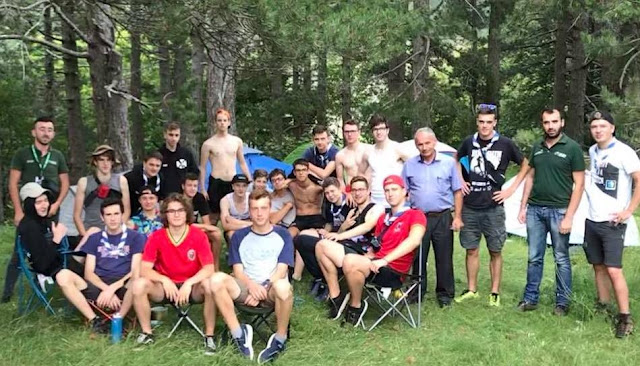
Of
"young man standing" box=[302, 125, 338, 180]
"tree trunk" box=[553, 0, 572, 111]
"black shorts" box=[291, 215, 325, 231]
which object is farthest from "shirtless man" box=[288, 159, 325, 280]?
"tree trunk" box=[553, 0, 572, 111]

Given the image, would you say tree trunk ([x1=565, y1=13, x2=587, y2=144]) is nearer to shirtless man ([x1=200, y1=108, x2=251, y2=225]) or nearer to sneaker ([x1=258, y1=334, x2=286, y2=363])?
shirtless man ([x1=200, y1=108, x2=251, y2=225])

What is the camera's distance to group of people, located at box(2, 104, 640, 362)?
382 cm

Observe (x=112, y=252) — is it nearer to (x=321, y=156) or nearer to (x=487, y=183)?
(x=321, y=156)

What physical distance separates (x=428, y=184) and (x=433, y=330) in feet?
3.48

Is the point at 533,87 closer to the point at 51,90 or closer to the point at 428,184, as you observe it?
the point at 51,90

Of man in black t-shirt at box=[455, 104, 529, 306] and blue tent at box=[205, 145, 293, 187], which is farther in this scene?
blue tent at box=[205, 145, 293, 187]

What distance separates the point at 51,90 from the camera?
14.6 m

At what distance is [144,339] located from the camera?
3.68m

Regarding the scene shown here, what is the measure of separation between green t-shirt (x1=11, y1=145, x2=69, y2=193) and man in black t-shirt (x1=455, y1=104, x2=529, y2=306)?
3.12 metres

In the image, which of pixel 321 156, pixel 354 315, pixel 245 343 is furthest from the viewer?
pixel 321 156

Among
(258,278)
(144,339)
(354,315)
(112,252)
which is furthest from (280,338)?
(112,252)

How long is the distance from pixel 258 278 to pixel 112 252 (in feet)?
3.29

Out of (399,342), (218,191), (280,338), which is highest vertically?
(218,191)

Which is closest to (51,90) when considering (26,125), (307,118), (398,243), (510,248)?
(26,125)
